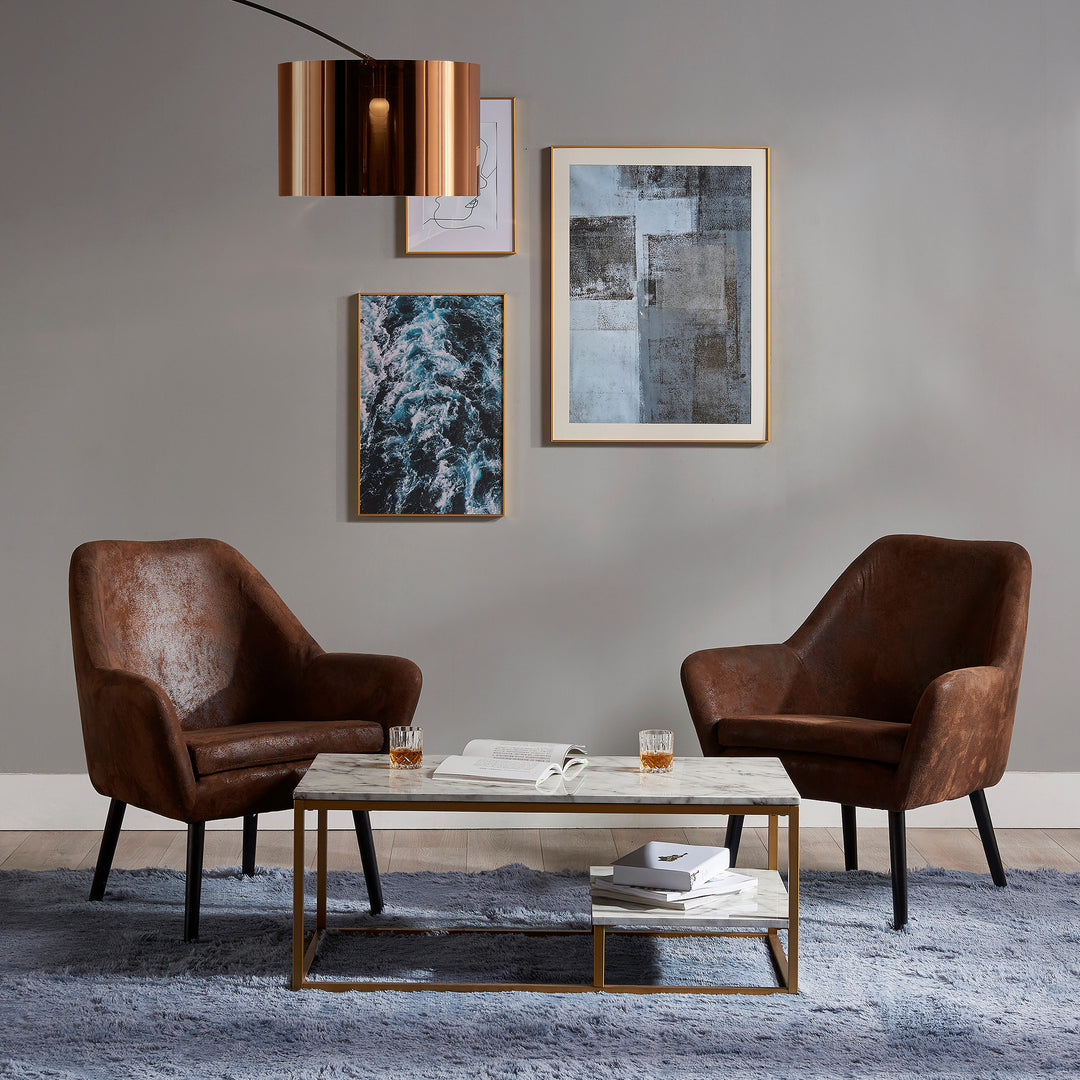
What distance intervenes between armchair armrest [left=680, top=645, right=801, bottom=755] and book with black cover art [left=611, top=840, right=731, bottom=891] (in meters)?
0.54

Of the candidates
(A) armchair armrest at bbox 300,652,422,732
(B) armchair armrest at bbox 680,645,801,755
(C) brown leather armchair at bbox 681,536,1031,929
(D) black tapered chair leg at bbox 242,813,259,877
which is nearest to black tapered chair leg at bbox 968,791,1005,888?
(C) brown leather armchair at bbox 681,536,1031,929

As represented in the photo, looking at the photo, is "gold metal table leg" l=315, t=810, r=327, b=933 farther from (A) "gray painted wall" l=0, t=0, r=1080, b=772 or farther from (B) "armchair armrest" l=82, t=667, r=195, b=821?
(A) "gray painted wall" l=0, t=0, r=1080, b=772

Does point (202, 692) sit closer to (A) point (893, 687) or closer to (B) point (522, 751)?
(B) point (522, 751)

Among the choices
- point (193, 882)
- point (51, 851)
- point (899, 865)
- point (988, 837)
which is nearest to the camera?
point (193, 882)

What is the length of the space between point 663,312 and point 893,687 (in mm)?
1366

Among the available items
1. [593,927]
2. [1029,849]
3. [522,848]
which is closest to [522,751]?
[593,927]

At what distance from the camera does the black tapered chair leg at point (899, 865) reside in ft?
9.04

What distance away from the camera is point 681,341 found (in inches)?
148

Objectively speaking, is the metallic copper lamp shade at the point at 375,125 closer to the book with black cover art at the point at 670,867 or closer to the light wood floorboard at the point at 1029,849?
the book with black cover art at the point at 670,867

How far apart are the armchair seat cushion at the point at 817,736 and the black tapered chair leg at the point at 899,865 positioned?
137 millimetres

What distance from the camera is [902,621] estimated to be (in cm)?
331

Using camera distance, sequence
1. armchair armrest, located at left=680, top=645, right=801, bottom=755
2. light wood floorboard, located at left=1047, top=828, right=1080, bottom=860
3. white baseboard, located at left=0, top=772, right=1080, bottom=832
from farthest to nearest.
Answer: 1. white baseboard, located at left=0, top=772, right=1080, bottom=832
2. light wood floorboard, located at left=1047, top=828, right=1080, bottom=860
3. armchair armrest, located at left=680, top=645, right=801, bottom=755

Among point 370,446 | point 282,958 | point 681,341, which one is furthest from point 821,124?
point 282,958

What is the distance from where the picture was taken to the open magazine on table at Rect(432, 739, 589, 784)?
92.7 inches
